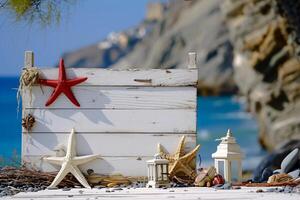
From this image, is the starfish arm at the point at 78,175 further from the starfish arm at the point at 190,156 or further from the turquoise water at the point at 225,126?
the turquoise water at the point at 225,126

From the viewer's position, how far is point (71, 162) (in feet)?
18.4

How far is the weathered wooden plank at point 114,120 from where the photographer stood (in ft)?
18.7

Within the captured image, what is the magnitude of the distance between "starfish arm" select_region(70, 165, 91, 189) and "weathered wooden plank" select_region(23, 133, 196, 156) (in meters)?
0.14

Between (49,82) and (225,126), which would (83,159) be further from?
(225,126)

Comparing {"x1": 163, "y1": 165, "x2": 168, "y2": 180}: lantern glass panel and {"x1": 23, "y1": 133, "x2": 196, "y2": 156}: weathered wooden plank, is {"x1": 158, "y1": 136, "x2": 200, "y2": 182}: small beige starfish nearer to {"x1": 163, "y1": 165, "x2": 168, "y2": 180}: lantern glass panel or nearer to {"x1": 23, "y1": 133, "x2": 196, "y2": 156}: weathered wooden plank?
{"x1": 23, "y1": 133, "x2": 196, "y2": 156}: weathered wooden plank

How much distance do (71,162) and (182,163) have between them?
0.76 m

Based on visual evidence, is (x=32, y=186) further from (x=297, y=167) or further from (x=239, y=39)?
(x=239, y=39)

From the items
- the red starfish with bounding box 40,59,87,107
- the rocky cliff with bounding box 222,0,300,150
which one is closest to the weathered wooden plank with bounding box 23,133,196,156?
the red starfish with bounding box 40,59,87,107

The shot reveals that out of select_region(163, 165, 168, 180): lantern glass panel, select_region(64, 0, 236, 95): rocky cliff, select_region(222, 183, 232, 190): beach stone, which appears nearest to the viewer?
select_region(222, 183, 232, 190): beach stone

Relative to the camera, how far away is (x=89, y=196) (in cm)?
509

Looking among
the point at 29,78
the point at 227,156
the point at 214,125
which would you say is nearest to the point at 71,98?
the point at 29,78

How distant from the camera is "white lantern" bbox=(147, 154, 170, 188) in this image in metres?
5.45

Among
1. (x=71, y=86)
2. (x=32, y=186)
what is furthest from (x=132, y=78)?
(x=32, y=186)

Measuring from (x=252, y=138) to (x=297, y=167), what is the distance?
45.4 m
